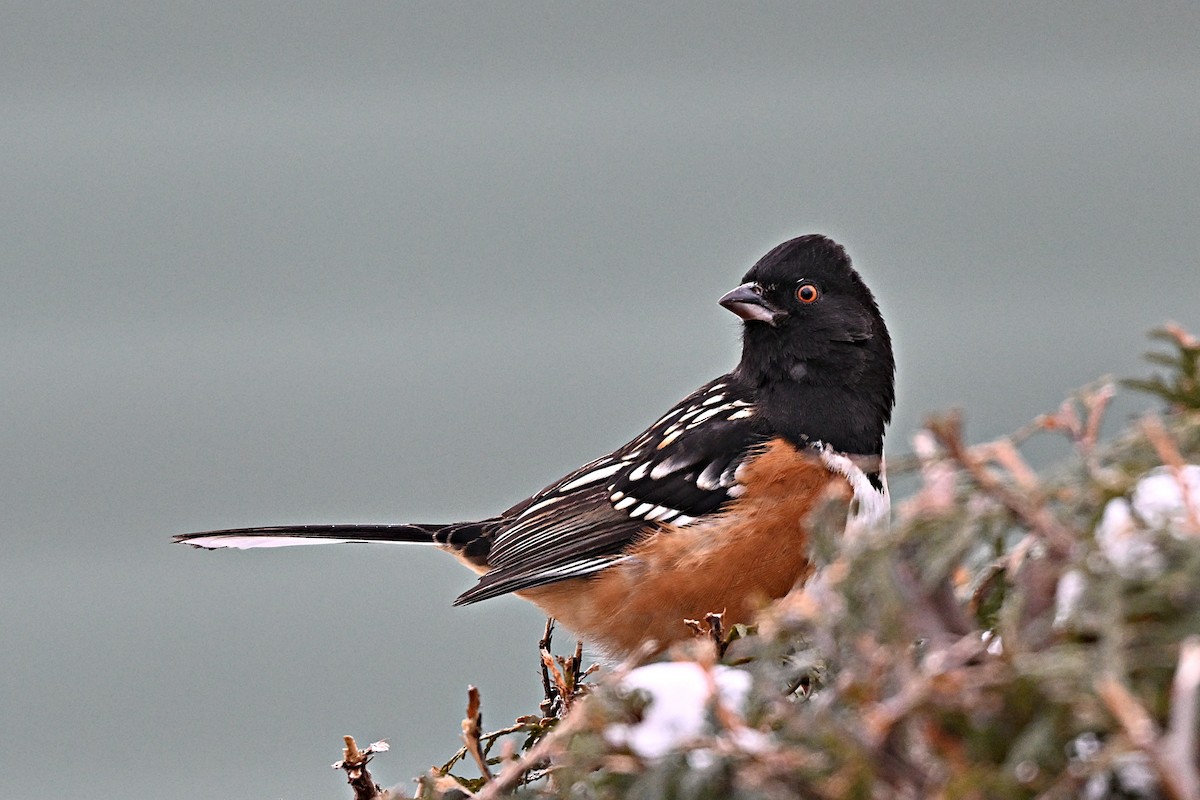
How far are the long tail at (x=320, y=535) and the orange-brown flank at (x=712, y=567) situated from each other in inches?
17.4

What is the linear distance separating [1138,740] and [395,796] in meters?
0.45

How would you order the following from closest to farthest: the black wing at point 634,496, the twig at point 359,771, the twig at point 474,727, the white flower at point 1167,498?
the white flower at point 1167,498 → the twig at point 474,727 → the twig at point 359,771 → the black wing at point 634,496

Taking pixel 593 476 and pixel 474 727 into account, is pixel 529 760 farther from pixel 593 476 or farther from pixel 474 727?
pixel 593 476

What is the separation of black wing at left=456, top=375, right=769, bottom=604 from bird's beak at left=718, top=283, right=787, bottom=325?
153 mm

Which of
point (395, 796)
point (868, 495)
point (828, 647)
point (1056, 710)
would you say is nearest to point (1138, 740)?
point (1056, 710)

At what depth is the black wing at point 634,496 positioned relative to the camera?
225 cm

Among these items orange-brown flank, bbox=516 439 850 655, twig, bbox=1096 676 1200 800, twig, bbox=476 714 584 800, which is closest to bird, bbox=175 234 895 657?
orange-brown flank, bbox=516 439 850 655

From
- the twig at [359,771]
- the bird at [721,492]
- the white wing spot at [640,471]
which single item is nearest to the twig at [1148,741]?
the twig at [359,771]

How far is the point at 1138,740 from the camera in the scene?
0.43 m

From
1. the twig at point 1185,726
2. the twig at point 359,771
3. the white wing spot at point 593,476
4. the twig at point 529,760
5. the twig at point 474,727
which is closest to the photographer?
the twig at point 1185,726

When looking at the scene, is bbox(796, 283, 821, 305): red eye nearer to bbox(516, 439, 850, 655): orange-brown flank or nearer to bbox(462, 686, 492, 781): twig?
bbox(516, 439, 850, 655): orange-brown flank

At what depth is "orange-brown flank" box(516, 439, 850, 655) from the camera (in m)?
2.08

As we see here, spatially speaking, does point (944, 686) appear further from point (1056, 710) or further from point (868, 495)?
point (868, 495)

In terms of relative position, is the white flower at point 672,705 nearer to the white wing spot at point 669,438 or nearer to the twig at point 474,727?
the twig at point 474,727
